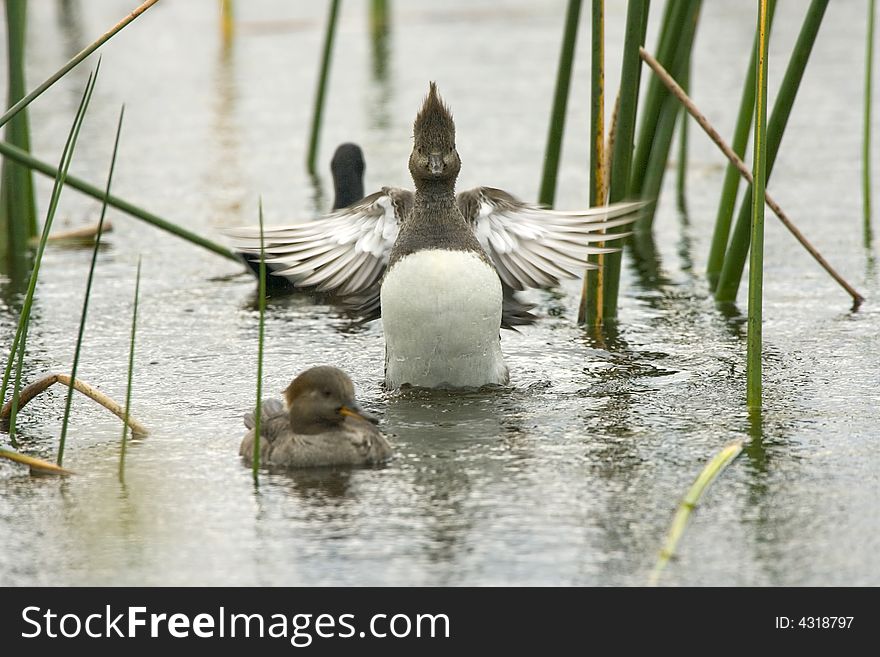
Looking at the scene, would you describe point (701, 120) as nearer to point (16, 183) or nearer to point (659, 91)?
point (659, 91)

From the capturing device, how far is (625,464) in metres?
4.61

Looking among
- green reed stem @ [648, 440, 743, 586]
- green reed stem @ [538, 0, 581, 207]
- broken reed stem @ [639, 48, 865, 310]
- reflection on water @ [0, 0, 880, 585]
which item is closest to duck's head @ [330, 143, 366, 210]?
reflection on water @ [0, 0, 880, 585]

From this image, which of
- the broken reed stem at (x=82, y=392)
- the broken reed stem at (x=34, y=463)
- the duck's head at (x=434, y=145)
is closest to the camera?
the broken reed stem at (x=34, y=463)

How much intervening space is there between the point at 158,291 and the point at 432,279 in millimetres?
2751

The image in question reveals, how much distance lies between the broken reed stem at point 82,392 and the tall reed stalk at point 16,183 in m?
2.17

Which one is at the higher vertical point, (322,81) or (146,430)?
(322,81)

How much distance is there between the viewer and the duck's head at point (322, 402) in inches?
184

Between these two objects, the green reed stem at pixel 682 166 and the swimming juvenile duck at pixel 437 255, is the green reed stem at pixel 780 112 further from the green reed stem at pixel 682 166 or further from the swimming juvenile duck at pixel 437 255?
the green reed stem at pixel 682 166

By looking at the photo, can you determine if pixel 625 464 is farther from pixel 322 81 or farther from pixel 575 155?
pixel 575 155

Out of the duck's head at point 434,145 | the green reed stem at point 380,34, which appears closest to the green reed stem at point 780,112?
the duck's head at point 434,145

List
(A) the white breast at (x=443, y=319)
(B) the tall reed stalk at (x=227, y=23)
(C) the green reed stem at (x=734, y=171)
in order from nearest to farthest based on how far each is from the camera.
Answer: (A) the white breast at (x=443, y=319), (C) the green reed stem at (x=734, y=171), (B) the tall reed stalk at (x=227, y=23)

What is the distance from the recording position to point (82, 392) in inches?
202
